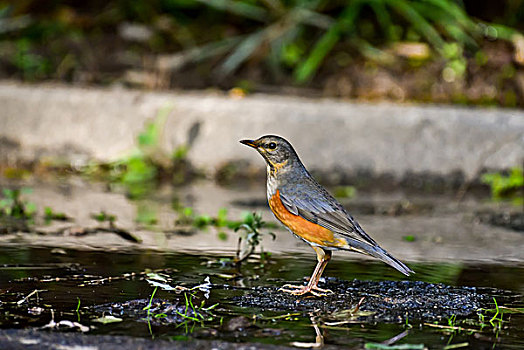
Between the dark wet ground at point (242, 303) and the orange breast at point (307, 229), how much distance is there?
0.75 feet

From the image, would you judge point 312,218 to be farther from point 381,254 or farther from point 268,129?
point 268,129

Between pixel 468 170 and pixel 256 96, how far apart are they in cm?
212

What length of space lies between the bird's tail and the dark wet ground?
117 mm

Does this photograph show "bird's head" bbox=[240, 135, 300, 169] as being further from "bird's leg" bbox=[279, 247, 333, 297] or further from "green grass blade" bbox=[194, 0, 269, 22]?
"green grass blade" bbox=[194, 0, 269, 22]

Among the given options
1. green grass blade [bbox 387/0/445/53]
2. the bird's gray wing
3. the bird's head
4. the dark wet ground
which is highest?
green grass blade [bbox 387/0/445/53]

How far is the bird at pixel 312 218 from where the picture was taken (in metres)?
3.74

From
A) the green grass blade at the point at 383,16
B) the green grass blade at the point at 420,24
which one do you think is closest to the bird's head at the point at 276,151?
the green grass blade at the point at 420,24

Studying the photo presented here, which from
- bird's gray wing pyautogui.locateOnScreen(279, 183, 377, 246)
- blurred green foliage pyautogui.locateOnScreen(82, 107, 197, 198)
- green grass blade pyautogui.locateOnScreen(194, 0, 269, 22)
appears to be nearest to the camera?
bird's gray wing pyautogui.locateOnScreen(279, 183, 377, 246)

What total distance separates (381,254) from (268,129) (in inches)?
156

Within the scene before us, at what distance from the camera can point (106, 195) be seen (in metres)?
7.11

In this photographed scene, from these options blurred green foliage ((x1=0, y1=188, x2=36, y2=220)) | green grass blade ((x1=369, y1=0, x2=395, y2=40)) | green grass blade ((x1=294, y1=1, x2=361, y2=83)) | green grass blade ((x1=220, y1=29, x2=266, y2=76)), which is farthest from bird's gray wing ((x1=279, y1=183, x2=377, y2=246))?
green grass blade ((x1=369, y1=0, x2=395, y2=40))

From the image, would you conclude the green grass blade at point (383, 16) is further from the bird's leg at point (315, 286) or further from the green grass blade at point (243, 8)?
the bird's leg at point (315, 286)

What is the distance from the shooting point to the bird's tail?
12.0 ft

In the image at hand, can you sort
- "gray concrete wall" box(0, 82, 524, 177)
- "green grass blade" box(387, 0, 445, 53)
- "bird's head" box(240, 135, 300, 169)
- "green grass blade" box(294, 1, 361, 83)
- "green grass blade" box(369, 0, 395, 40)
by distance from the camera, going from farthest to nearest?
"green grass blade" box(369, 0, 395, 40) → "green grass blade" box(387, 0, 445, 53) → "green grass blade" box(294, 1, 361, 83) → "gray concrete wall" box(0, 82, 524, 177) → "bird's head" box(240, 135, 300, 169)
